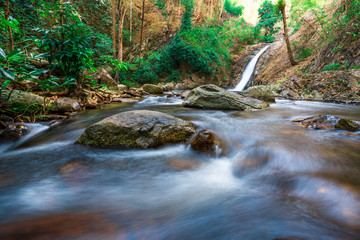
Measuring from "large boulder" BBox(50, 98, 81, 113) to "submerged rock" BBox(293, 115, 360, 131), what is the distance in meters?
5.98

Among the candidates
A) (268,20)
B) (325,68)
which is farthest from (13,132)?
(268,20)

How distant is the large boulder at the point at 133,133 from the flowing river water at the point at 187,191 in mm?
138

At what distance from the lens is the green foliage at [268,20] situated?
21.7m

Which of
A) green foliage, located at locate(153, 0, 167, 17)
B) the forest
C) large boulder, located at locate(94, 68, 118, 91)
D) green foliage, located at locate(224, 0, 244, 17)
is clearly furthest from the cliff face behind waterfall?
green foliage, located at locate(224, 0, 244, 17)

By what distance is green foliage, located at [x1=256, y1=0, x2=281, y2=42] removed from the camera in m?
21.7

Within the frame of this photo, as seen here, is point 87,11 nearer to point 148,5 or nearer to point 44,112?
point 148,5

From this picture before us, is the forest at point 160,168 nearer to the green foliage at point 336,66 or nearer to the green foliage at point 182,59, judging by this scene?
the green foliage at point 336,66

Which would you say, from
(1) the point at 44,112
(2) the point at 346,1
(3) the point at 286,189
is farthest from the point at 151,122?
(2) the point at 346,1

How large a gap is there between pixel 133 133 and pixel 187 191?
1319mm

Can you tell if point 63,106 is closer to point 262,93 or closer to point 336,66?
point 262,93

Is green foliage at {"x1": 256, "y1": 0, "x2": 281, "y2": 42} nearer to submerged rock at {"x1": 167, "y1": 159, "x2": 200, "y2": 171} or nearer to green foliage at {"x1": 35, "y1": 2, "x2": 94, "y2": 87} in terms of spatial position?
green foliage at {"x1": 35, "y1": 2, "x2": 94, "y2": 87}

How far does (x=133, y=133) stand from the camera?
269 centimetres

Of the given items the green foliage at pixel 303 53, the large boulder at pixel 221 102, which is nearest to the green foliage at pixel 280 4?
the green foliage at pixel 303 53

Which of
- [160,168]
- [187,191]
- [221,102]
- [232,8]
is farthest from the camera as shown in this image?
[232,8]
